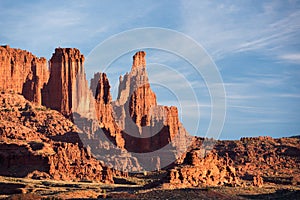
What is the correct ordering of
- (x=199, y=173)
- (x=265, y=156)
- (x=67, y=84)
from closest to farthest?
(x=199, y=173) < (x=265, y=156) < (x=67, y=84)

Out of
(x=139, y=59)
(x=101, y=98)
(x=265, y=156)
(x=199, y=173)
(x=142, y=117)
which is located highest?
(x=139, y=59)

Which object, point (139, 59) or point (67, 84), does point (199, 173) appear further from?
point (67, 84)

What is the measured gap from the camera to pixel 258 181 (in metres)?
73.9

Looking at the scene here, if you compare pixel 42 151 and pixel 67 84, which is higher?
pixel 67 84

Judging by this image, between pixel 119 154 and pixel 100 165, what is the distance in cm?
1869

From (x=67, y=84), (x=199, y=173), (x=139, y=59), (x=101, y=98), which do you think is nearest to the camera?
(x=199, y=173)

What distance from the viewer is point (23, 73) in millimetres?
142875

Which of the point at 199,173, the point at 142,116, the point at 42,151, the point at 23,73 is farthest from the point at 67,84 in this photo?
the point at 199,173

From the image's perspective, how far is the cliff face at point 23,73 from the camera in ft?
449

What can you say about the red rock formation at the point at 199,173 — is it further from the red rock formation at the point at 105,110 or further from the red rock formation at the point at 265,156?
the red rock formation at the point at 105,110

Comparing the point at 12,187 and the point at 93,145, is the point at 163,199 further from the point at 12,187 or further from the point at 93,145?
the point at 93,145

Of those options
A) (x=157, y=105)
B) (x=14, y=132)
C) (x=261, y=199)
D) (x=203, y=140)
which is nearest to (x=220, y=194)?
(x=261, y=199)

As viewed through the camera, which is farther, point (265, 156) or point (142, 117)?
point (142, 117)

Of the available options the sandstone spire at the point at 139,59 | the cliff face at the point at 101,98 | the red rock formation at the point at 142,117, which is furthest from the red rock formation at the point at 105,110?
the sandstone spire at the point at 139,59
